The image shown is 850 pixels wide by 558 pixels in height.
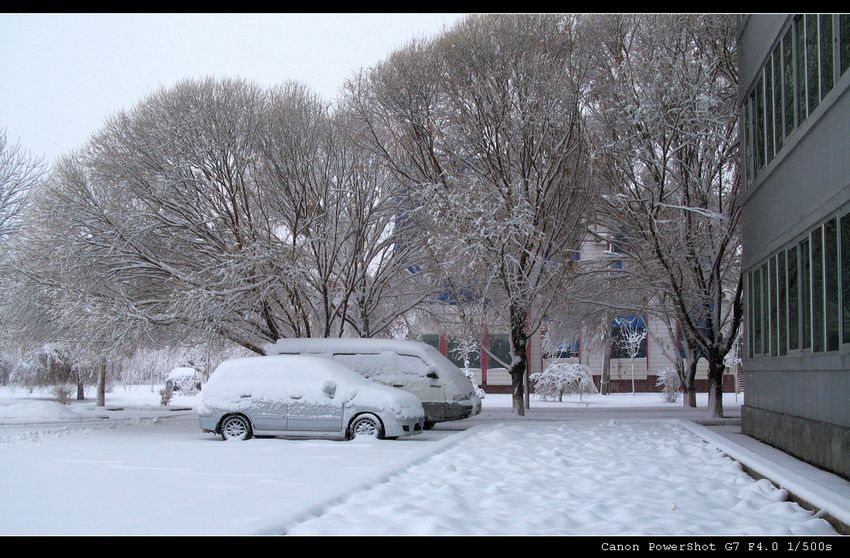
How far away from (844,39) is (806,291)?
13.7 feet

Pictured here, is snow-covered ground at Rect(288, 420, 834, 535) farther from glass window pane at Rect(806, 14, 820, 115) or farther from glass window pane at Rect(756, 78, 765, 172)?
glass window pane at Rect(756, 78, 765, 172)

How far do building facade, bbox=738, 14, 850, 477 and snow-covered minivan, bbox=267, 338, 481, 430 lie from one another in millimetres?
6616

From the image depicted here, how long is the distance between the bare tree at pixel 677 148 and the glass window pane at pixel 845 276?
35.7 feet

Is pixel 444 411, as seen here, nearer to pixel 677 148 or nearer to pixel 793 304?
pixel 793 304

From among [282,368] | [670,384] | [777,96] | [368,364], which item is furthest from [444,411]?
[670,384]

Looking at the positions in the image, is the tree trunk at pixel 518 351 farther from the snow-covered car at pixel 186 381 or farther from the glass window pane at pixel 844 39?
the snow-covered car at pixel 186 381

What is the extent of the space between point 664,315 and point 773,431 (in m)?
13.5

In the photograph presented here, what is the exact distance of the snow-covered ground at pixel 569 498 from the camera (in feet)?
25.3

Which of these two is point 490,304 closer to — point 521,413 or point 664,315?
point 521,413

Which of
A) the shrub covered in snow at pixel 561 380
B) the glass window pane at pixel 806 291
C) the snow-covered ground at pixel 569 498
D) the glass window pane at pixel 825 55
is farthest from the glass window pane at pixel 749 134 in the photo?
the shrub covered in snow at pixel 561 380

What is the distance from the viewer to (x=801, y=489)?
943 cm

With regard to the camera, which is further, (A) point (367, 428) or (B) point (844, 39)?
(A) point (367, 428)

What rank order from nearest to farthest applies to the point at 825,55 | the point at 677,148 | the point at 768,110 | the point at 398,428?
the point at 825,55, the point at 398,428, the point at 768,110, the point at 677,148
